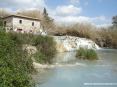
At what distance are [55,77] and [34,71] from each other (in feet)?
4.66

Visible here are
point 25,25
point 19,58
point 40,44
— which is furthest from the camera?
point 25,25

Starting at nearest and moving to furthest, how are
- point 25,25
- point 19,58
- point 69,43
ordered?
point 19,58 < point 69,43 < point 25,25

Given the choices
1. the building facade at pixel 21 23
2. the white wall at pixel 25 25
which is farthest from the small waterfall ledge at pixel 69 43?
the white wall at pixel 25 25

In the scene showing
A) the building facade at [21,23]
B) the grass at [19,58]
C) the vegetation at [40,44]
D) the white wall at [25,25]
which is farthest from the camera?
the white wall at [25,25]

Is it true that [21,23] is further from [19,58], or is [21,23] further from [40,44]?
[19,58]

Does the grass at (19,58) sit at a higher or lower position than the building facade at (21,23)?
lower

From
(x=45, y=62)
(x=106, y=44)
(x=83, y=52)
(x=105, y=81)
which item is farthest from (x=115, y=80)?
(x=106, y=44)

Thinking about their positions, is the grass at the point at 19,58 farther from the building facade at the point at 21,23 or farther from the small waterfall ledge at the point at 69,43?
the building facade at the point at 21,23

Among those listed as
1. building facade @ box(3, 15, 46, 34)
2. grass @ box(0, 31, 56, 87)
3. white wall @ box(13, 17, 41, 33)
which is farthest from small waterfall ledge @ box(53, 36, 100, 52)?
grass @ box(0, 31, 56, 87)

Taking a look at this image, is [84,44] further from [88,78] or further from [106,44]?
[88,78]

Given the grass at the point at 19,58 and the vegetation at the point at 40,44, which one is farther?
the vegetation at the point at 40,44

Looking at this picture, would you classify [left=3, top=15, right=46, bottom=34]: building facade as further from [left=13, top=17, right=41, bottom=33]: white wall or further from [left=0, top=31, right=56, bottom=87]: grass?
[left=0, top=31, right=56, bottom=87]: grass

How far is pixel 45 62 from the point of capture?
19.2 meters

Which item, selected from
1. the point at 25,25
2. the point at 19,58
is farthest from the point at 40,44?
the point at 25,25
